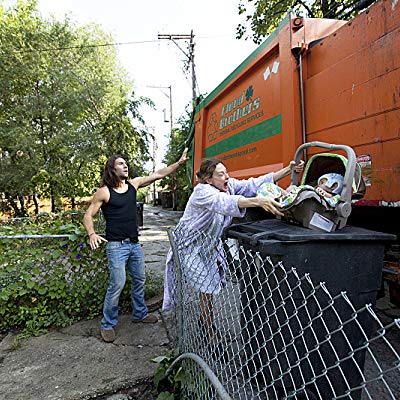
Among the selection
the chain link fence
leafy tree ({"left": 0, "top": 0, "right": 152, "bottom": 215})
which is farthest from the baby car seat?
leafy tree ({"left": 0, "top": 0, "right": 152, "bottom": 215})

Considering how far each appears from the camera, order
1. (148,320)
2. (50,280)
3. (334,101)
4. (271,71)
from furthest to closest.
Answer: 1. (50,280)
2. (148,320)
3. (271,71)
4. (334,101)

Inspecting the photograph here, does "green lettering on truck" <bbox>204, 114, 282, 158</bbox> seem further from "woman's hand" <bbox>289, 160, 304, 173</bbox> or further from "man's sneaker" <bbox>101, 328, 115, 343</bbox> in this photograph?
"man's sneaker" <bbox>101, 328, 115, 343</bbox>

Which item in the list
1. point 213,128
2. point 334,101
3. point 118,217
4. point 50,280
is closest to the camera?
point 334,101

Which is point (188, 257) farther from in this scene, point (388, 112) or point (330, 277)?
point (388, 112)

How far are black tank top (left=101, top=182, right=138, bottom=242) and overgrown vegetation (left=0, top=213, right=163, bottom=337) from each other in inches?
24.5

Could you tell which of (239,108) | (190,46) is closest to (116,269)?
(239,108)

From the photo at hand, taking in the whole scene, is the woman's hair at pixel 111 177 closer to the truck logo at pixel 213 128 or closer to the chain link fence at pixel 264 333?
the chain link fence at pixel 264 333

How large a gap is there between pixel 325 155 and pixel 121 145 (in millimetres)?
10797

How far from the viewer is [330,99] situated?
7.06 ft

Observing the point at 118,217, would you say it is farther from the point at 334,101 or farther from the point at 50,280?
the point at 334,101

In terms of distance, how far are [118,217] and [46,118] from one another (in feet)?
29.6

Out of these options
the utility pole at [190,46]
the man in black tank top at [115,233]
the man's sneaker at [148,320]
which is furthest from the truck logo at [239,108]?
the utility pole at [190,46]

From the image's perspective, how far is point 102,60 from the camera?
15312 mm

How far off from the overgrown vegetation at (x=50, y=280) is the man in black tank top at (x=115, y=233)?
1.69ft
